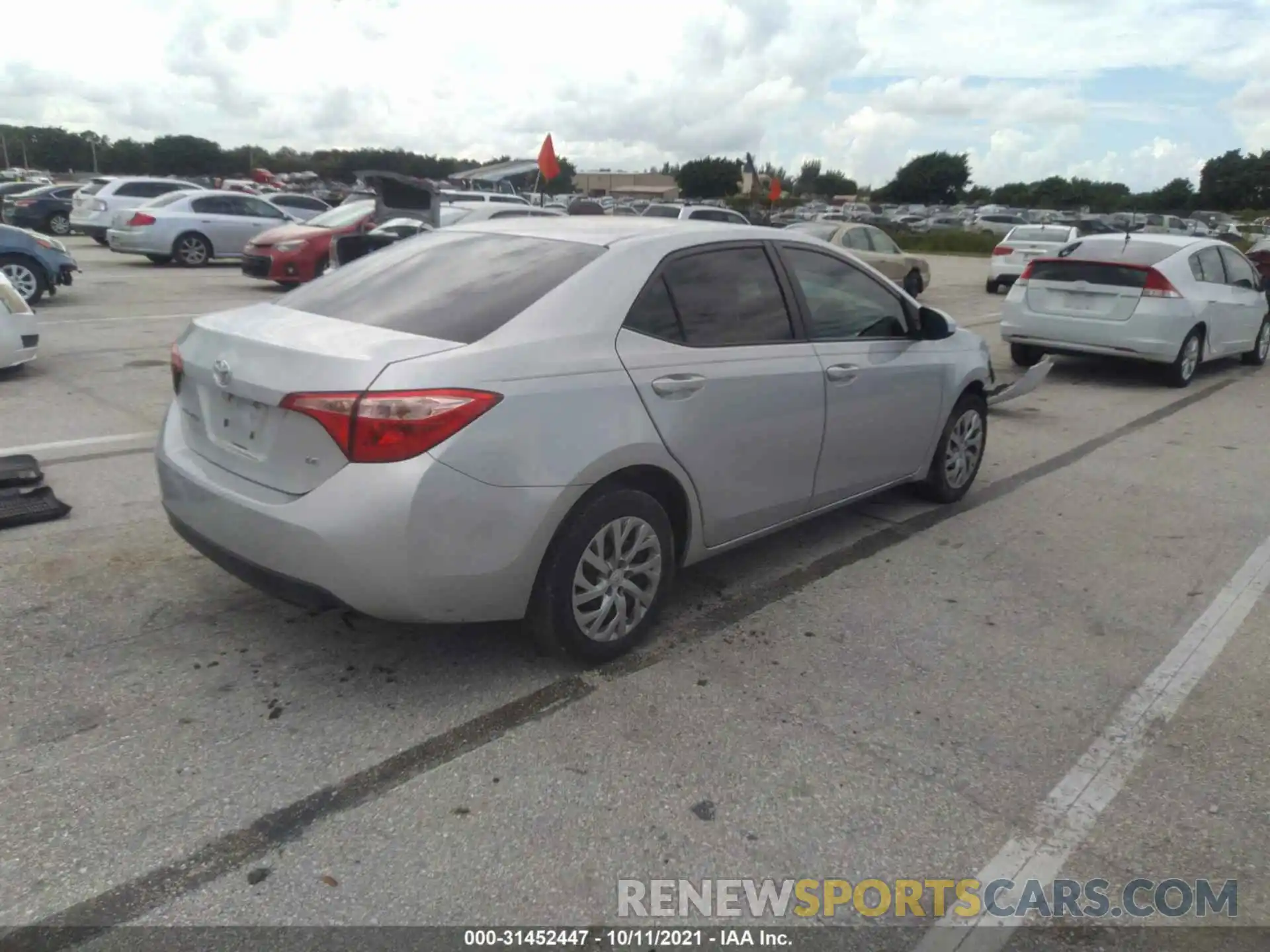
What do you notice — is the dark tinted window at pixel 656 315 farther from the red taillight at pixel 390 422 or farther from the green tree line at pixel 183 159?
the green tree line at pixel 183 159

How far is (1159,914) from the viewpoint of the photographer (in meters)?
2.72

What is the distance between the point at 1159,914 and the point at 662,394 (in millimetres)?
2248

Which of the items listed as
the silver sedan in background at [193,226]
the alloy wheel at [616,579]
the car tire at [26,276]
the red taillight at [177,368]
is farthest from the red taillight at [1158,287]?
the silver sedan in background at [193,226]

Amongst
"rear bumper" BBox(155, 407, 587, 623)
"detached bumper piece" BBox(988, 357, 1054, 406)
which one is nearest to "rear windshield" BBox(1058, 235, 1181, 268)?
"detached bumper piece" BBox(988, 357, 1054, 406)

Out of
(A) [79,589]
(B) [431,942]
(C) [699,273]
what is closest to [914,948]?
(B) [431,942]

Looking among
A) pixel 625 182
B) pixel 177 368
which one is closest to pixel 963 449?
pixel 177 368

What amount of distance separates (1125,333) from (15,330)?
33.2ft

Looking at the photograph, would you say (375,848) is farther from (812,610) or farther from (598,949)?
(812,610)

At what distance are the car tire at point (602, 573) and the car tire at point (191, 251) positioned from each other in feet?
60.2

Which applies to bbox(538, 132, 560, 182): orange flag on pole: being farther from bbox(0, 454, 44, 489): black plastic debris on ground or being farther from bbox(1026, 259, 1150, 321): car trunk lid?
bbox(0, 454, 44, 489): black plastic debris on ground

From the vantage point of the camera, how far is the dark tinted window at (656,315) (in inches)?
152

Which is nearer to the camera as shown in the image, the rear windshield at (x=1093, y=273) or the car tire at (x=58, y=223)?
the rear windshield at (x=1093, y=273)

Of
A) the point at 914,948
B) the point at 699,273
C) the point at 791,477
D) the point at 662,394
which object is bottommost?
the point at 914,948

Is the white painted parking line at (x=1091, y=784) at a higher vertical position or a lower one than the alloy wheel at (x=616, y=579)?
lower
